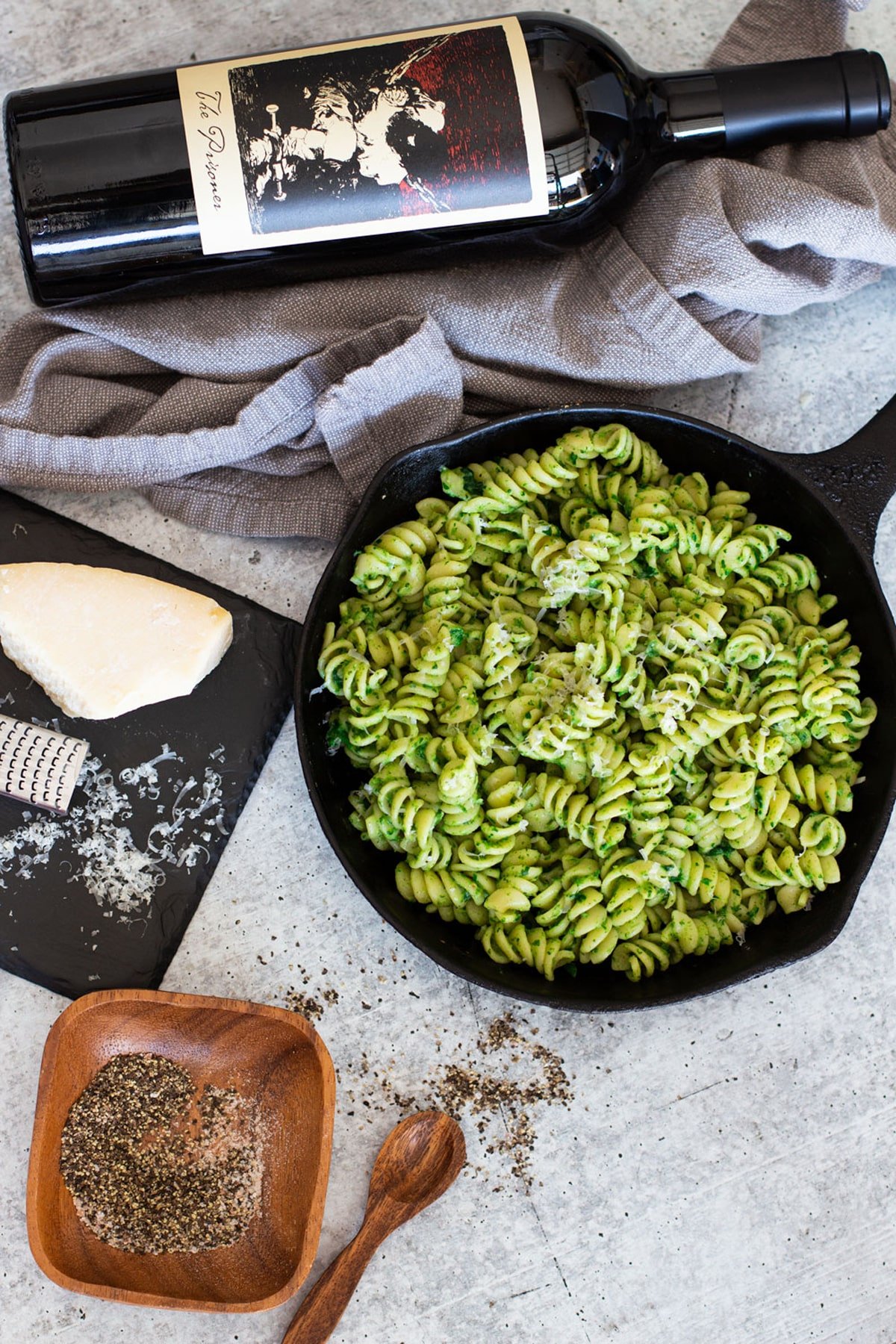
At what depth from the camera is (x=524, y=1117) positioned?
1.61 meters

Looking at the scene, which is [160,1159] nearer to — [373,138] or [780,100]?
[373,138]

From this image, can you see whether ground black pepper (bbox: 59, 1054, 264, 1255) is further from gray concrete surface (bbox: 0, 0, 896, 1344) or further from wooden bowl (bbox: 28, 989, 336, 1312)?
gray concrete surface (bbox: 0, 0, 896, 1344)

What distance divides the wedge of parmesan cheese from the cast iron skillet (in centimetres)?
20

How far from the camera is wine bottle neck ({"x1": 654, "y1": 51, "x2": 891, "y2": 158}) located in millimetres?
1398

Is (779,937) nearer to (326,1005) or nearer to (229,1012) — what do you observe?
(326,1005)

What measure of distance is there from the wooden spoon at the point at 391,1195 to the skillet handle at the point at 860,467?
1.02 meters

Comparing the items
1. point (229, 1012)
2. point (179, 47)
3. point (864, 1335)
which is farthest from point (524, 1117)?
point (179, 47)

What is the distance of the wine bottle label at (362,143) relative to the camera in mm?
1337

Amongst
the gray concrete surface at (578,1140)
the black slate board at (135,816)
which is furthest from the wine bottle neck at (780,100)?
the gray concrete surface at (578,1140)

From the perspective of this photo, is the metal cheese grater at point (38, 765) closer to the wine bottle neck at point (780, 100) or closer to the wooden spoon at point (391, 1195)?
the wooden spoon at point (391, 1195)

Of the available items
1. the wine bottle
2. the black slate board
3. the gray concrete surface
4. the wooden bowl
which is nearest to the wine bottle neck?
the wine bottle

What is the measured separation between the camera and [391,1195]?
1545mm

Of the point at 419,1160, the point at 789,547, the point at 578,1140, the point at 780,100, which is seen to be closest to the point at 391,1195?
the point at 419,1160

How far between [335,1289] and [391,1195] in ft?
0.45
